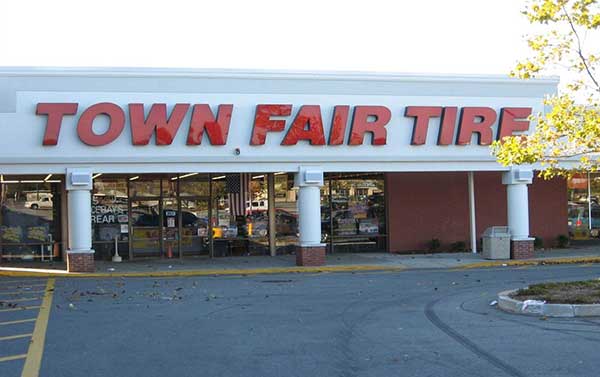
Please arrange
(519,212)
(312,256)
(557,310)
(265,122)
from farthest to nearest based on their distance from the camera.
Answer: (519,212) < (312,256) < (265,122) < (557,310)

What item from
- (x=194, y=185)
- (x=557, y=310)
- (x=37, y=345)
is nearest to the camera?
(x=37, y=345)

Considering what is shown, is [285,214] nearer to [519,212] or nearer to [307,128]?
[307,128]

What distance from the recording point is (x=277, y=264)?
2366 centimetres

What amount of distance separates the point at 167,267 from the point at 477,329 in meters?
13.7

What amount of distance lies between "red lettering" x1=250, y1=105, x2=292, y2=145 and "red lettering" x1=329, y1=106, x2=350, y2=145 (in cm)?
145

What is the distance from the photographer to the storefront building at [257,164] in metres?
21.5

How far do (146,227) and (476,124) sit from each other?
11.6 m

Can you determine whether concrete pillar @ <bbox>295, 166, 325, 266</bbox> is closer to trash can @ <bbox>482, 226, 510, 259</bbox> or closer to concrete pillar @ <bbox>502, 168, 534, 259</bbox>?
trash can @ <bbox>482, 226, 510, 259</bbox>

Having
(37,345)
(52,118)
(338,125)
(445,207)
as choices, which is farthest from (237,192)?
(37,345)

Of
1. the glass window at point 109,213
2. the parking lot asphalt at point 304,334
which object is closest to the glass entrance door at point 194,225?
the glass window at point 109,213

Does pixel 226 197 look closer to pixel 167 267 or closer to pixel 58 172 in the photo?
pixel 167 267

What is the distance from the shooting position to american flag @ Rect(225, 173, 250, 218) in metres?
27.0

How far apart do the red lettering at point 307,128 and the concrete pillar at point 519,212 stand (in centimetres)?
651

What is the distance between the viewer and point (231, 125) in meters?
22.7
